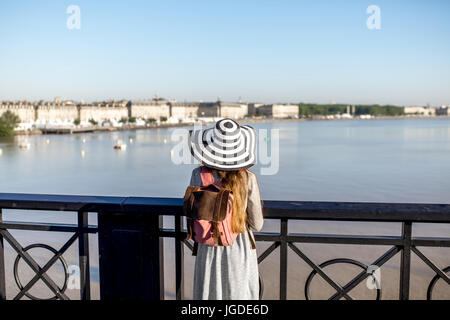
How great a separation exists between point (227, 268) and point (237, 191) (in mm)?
349

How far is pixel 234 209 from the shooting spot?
190cm

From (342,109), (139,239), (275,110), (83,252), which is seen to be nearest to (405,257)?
(139,239)

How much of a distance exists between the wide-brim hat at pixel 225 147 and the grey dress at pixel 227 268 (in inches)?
3.0

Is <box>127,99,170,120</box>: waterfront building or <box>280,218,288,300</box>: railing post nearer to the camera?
<box>280,218,288,300</box>: railing post

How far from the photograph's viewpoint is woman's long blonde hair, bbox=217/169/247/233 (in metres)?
1.90

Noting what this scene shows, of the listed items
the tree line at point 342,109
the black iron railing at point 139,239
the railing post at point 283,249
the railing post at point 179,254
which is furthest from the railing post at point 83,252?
the tree line at point 342,109

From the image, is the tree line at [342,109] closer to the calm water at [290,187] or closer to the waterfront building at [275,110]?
the waterfront building at [275,110]

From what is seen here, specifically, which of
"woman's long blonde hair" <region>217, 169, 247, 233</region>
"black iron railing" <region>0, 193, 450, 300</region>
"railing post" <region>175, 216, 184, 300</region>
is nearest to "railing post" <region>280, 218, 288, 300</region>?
"black iron railing" <region>0, 193, 450, 300</region>

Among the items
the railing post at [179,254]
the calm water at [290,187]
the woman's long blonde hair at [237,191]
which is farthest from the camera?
the calm water at [290,187]

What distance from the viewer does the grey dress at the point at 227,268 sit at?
1.99 metres

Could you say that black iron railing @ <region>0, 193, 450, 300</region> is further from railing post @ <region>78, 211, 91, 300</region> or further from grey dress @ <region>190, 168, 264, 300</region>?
grey dress @ <region>190, 168, 264, 300</region>

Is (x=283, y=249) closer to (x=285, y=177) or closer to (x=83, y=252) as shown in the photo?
(x=83, y=252)

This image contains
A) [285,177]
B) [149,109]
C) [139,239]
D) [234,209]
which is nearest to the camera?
[234,209]
